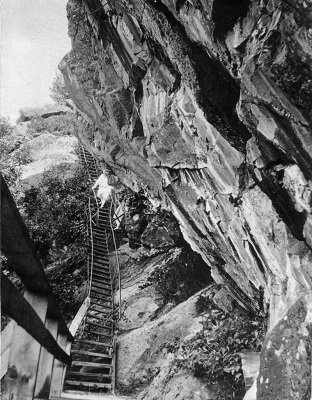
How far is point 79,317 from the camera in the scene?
8461 millimetres

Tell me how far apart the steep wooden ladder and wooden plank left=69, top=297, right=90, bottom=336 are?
0.48 ft

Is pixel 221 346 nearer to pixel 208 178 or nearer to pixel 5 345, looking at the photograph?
pixel 208 178

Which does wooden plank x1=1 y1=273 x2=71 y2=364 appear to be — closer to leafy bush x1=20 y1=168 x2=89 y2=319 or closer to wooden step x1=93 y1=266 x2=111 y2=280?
leafy bush x1=20 y1=168 x2=89 y2=319

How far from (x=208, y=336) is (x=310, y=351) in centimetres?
419

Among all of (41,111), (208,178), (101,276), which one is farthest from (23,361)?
(41,111)

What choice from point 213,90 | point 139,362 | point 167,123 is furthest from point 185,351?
point 213,90

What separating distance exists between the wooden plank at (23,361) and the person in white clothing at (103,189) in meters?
11.5

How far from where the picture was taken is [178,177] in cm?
711

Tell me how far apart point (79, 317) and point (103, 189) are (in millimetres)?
6925

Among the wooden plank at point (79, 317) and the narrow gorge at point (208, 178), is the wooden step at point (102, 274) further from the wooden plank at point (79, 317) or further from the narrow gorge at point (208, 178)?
the wooden plank at point (79, 317)

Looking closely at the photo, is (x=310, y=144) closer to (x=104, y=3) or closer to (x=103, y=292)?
(x=104, y=3)

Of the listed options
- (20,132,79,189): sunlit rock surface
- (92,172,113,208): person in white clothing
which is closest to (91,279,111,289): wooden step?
(92,172,113,208): person in white clothing

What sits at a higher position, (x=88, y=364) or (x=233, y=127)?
(x=233, y=127)

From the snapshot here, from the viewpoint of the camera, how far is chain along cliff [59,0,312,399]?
11.0 feet
